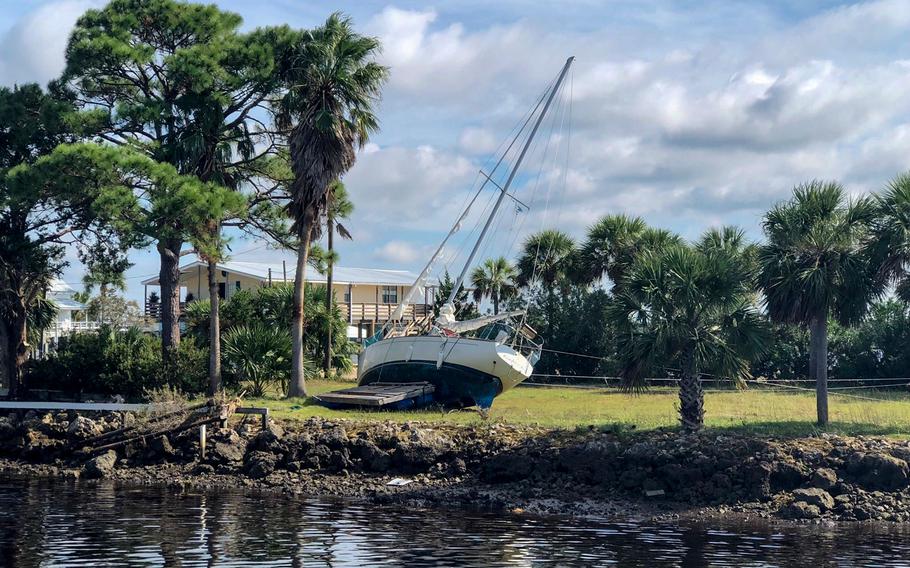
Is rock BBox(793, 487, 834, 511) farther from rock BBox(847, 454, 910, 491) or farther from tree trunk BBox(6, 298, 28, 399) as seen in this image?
tree trunk BBox(6, 298, 28, 399)

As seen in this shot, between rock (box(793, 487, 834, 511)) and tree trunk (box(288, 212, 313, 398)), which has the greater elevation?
tree trunk (box(288, 212, 313, 398))

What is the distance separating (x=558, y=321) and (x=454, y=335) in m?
20.5

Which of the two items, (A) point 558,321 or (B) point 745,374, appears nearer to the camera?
(B) point 745,374

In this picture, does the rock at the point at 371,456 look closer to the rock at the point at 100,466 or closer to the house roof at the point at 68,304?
the rock at the point at 100,466

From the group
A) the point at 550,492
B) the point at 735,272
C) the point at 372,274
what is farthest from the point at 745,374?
the point at 372,274

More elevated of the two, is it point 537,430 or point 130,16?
point 130,16

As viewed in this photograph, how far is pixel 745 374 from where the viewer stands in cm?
2705

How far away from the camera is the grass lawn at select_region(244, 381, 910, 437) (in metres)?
27.6

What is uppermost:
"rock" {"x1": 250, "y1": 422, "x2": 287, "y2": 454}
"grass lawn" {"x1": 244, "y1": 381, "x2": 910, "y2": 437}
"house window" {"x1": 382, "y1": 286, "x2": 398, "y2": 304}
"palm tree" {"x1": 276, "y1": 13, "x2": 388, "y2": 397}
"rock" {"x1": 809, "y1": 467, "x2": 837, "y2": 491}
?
"palm tree" {"x1": 276, "y1": 13, "x2": 388, "y2": 397}

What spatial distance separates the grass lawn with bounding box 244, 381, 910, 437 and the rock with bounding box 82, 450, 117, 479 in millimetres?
4587

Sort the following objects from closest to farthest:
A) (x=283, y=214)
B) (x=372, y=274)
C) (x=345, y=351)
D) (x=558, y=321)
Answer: (x=283, y=214) → (x=345, y=351) → (x=558, y=321) → (x=372, y=274)

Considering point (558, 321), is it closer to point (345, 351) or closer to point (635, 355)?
point (345, 351)

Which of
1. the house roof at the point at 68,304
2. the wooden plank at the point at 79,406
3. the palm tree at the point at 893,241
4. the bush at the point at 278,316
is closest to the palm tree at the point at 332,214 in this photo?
the bush at the point at 278,316

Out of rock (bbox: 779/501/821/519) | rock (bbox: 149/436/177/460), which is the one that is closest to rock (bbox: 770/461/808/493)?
rock (bbox: 779/501/821/519)
